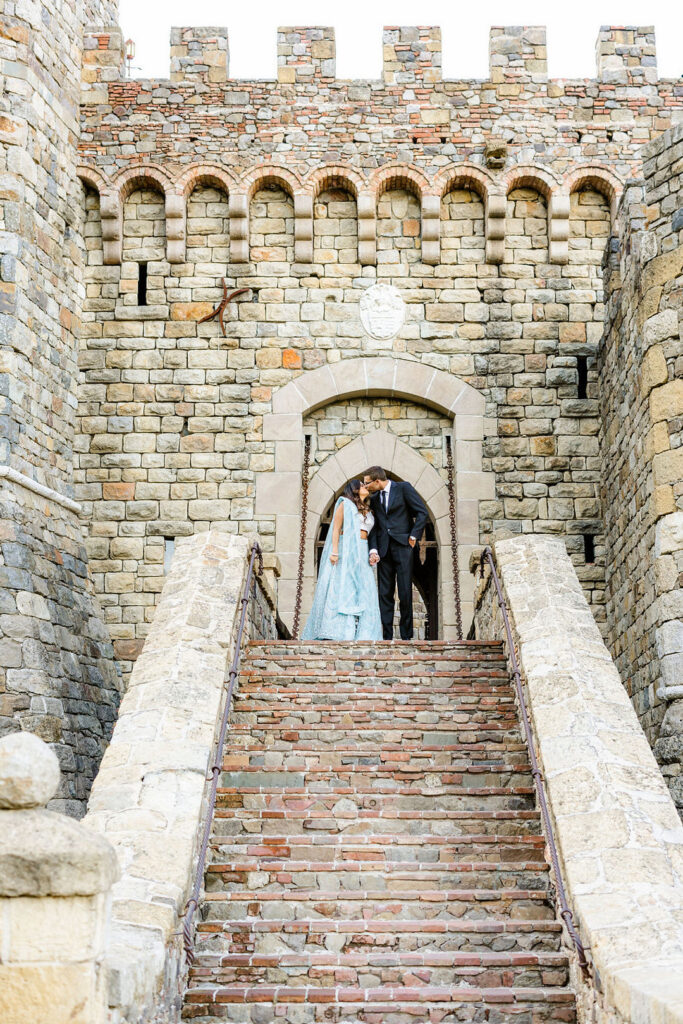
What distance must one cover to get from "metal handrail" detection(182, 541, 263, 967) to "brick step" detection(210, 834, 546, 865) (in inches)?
8.0

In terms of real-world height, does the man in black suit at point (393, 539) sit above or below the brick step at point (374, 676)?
above

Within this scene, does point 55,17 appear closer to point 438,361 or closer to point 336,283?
point 336,283

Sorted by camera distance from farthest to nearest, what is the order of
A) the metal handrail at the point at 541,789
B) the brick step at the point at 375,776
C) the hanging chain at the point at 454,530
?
the hanging chain at the point at 454,530, the brick step at the point at 375,776, the metal handrail at the point at 541,789

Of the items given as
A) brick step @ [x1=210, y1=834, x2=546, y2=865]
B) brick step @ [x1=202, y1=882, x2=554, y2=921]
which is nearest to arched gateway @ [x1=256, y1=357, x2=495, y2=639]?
brick step @ [x1=210, y1=834, x2=546, y2=865]

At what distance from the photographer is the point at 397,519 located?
9.48 meters

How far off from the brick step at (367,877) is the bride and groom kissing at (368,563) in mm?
3972

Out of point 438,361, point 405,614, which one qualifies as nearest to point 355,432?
point 438,361

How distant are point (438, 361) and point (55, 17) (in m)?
4.72

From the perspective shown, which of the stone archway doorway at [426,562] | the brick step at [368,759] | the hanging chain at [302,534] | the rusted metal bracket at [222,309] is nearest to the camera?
the brick step at [368,759]

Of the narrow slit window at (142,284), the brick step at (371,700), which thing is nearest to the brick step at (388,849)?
the brick step at (371,700)

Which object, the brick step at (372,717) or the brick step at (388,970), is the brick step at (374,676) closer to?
the brick step at (372,717)

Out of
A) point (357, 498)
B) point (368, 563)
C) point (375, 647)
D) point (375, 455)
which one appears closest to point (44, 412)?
point (357, 498)

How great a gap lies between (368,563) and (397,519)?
430 mm

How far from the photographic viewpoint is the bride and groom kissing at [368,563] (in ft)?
30.5
